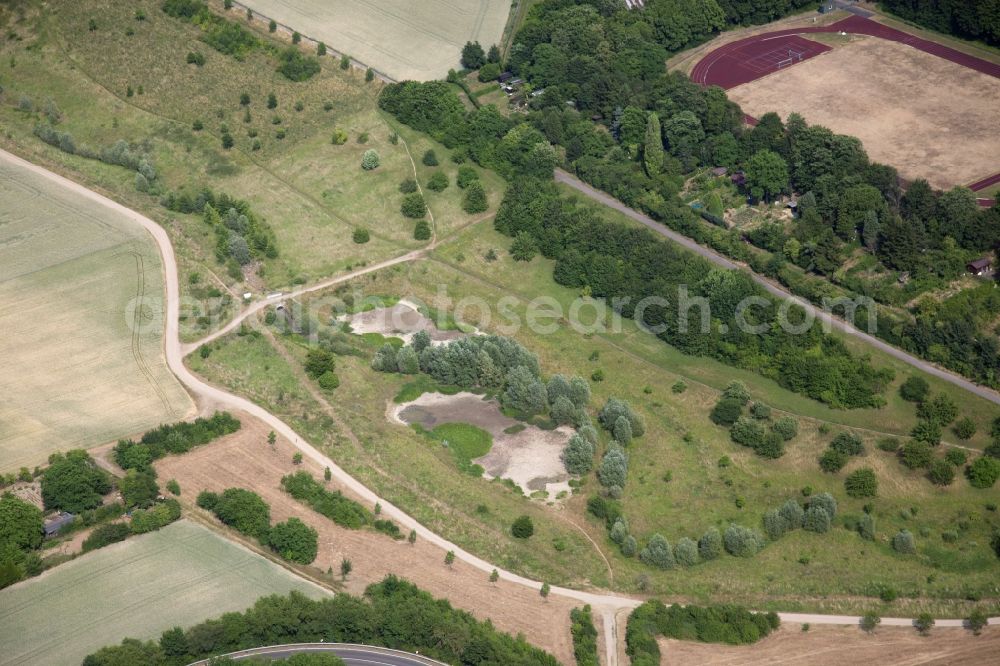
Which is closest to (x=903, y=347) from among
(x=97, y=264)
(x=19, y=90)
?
(x=97, y=264)

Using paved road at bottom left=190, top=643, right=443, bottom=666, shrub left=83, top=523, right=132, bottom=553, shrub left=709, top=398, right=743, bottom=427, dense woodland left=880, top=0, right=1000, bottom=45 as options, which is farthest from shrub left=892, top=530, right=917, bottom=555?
dense woodland left=880, top=0, right=1000, bottom=45

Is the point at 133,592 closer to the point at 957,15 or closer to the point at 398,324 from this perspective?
the point at 398,324

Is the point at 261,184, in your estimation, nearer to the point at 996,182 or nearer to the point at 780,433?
the point at 780,433

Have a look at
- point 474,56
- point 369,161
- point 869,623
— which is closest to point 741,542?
point 869,623

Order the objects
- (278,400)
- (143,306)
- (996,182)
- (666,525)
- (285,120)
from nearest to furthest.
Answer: (666,525), (278,400), (143,306), (996,182), (285,120)

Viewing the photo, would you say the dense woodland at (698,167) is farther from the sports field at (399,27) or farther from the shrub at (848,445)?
the sports field at (399,27)

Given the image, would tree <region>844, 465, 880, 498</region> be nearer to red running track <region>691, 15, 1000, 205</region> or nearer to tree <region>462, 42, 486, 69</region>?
red running track <region>691, 15, 1000, 205</region>
